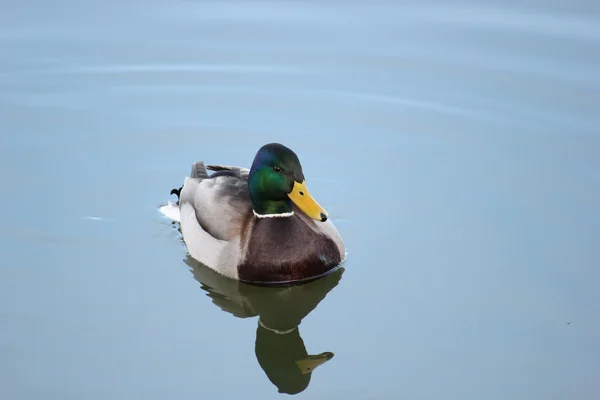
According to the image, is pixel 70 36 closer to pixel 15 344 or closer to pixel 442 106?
pixel 442 106

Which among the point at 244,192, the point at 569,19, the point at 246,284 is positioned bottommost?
the point at 246,284

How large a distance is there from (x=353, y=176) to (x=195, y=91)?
2712mm

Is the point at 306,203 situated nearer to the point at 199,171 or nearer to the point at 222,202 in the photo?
the point at 222,202

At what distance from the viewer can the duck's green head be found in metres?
7.60

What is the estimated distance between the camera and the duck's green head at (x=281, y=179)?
299 inches

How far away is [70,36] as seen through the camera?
488 inches

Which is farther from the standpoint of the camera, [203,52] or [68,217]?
[203,52]

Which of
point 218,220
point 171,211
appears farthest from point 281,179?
point 171,211

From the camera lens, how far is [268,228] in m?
7.85

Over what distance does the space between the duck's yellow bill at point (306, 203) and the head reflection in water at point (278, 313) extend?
0.60m

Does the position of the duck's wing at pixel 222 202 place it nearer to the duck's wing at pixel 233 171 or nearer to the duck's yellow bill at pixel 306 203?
the duck's wing at pixel 233 171

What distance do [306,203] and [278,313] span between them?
85 cm

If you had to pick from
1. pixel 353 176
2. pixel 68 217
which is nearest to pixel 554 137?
pixel 353 176

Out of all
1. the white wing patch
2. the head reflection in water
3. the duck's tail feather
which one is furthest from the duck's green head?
the white wing patch
